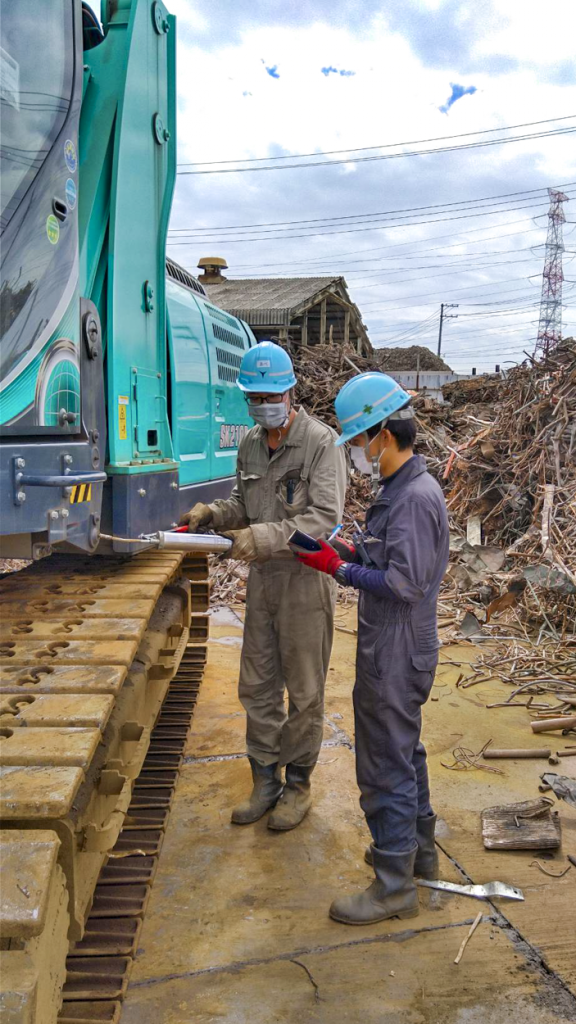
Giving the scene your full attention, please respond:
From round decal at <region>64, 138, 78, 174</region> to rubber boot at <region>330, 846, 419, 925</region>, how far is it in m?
2.62

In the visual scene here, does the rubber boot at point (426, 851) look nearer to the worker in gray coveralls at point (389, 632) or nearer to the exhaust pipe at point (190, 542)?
the worker in gray coveralls at point (389, 632)

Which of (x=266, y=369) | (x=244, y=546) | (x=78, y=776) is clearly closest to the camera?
(x=78, y=776)

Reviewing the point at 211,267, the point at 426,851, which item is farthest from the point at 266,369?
the point at 211,267

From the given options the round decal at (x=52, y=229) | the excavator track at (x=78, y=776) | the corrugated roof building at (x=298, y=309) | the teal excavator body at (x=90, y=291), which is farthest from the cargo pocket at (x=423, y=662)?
the corrugated roof building at (x=298, y=309)

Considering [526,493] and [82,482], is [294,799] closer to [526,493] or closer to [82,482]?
[82,482]

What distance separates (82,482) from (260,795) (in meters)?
1.91

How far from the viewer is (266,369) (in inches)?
129

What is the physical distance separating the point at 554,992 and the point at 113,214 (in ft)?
10.3

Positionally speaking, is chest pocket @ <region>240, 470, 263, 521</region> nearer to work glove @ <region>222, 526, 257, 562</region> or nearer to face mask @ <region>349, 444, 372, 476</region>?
work glove @ <region>222, 526, 257, 562</region>

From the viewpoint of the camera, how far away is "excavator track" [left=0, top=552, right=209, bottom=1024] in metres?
1.49

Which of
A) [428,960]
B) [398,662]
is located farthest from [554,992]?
[398,662]

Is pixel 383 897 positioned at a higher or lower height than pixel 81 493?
lower

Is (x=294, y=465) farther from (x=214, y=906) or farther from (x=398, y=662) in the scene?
(x=214, y=906)

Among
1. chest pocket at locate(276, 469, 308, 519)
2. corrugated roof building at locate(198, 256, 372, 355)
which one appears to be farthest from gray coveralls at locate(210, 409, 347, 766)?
corrugated roof building at locate(198, 256, 372, 355)
